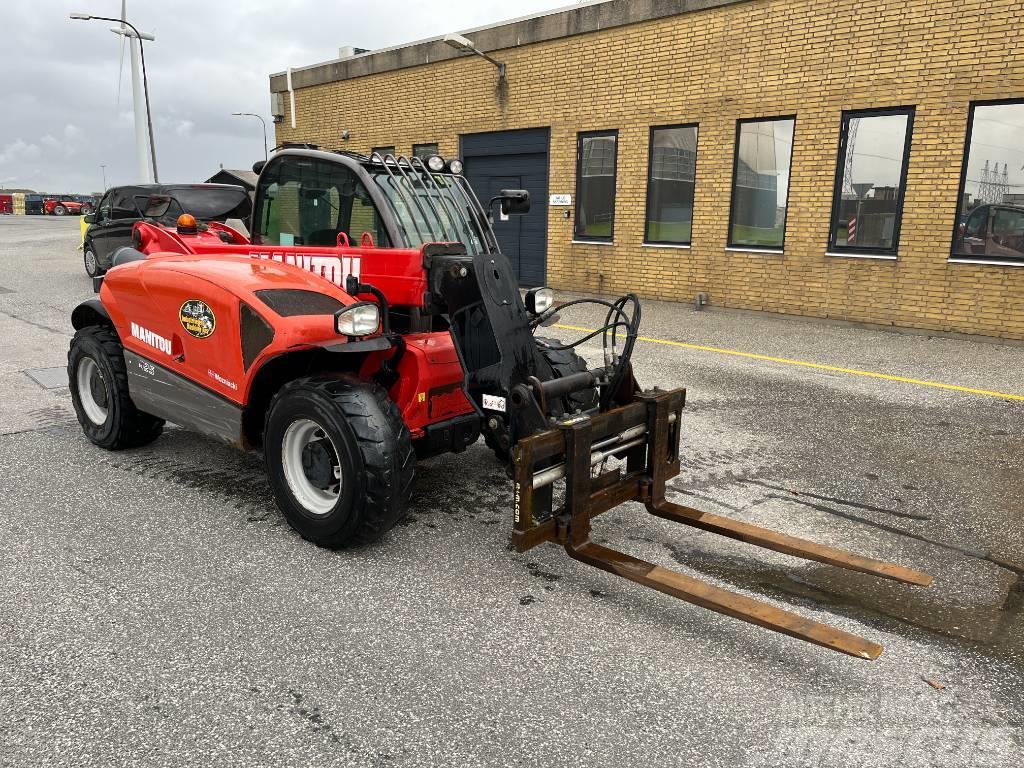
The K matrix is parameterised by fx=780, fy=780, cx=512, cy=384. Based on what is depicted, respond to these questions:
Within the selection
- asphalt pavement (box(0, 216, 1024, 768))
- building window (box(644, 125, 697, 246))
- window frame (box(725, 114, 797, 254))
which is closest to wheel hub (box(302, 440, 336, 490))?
asphalt pavement (box(0, 216, 1024, 768))

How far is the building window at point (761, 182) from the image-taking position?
12734 mm

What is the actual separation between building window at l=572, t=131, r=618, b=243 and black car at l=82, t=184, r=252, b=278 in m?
6.42

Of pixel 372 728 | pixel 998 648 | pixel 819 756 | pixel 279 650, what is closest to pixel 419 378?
pixel 279 650

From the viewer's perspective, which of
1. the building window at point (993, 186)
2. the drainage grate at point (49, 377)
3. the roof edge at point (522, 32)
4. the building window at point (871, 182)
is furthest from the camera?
the roof edge at point (522, 32)

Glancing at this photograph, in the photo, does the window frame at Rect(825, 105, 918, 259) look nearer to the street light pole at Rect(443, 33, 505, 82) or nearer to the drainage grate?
the street light pole at Rect(443, 33, 505, 82)

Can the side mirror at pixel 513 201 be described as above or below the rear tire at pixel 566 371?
above

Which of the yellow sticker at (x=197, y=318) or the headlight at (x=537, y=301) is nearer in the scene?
the yellow sticker at (x=197, y=318)

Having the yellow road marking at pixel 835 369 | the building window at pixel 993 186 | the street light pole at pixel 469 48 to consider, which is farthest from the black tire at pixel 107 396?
the street light pole at pixel 469 48

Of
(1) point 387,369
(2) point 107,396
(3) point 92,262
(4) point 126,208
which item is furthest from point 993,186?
(3) point 92,262

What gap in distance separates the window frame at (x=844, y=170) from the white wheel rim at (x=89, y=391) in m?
10.5

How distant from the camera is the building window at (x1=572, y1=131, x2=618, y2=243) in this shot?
591 inches

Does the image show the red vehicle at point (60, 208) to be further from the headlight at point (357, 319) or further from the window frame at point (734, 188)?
the headlight at point (357, 319)

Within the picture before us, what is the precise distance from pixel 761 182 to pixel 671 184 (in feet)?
5.64

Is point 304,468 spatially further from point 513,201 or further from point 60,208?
point 60,208
